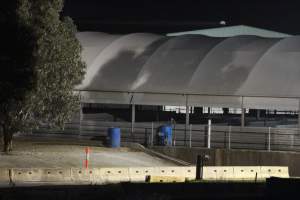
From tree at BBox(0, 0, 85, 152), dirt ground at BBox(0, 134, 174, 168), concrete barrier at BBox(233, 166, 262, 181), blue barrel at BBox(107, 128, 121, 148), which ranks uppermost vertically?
tree at BBox(0, 0, 85, 152)

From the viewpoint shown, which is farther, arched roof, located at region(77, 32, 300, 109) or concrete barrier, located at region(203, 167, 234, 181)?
arched roof, located at region(77, 32, 300, 109)

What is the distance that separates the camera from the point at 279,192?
16141mm

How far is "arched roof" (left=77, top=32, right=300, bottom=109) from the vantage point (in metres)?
36.6

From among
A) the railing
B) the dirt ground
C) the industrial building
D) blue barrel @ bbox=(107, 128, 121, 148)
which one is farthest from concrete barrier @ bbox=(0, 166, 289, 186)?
the industrial building

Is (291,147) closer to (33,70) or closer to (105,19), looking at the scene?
(33,70)

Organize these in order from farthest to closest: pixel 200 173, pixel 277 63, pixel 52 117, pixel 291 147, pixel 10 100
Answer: pixel 277 63 < pixel 291 147 < pixel 52 117 < pixel 10 100 < pixel 200 173

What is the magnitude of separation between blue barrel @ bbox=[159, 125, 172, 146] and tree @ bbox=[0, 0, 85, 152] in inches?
200

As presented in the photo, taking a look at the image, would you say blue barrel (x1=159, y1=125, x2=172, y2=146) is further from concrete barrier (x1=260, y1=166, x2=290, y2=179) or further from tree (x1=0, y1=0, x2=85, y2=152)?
concrete barrier (x1=260, y1=166, x2=290, y2=179)

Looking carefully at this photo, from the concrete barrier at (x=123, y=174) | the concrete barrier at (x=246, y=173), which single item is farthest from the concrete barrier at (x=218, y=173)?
the concrete barrier at (x=246, y=173)

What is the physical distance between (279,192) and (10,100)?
14475 millimetres

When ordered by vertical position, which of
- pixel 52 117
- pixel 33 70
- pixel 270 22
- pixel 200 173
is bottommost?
pixel 200 173

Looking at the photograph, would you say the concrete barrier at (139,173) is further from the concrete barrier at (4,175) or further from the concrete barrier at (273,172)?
the concrete barrier at (273,172)

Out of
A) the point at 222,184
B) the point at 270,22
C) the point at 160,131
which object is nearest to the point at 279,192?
the point at 222,184

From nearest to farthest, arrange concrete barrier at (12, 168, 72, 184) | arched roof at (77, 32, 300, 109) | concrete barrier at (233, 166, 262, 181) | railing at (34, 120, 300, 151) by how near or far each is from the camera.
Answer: concrete barrier at (12, 168, 72, 184) → concrete barrier at (233, 166, 262, 181) → railing at (34, 120, 300, 151) → arched roof at (77, 32, 300, 109)
